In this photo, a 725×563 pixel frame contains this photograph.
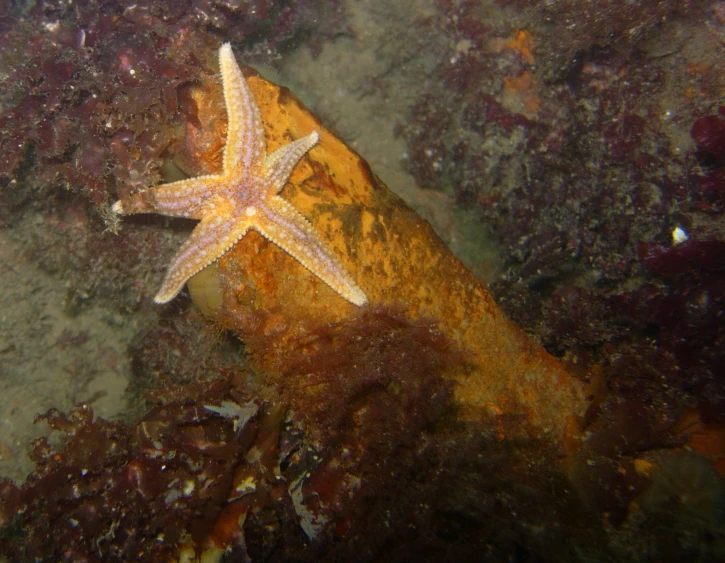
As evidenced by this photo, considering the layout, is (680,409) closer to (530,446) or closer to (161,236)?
(530,446)

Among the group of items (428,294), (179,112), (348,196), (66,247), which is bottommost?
(66,247)

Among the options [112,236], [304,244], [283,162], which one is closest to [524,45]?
[283,162]

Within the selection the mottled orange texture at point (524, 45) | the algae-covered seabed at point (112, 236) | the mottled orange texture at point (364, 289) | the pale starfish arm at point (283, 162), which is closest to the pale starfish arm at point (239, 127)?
the pale starfish arm at point (283, 162)

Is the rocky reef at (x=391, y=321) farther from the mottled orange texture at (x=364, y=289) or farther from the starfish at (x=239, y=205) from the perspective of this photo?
the starfish at (x=239, y=205)

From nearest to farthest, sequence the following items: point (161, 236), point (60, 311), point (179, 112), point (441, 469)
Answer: point (441, 469)
point (179, 112)
point (161, 236)
point (60, 311)

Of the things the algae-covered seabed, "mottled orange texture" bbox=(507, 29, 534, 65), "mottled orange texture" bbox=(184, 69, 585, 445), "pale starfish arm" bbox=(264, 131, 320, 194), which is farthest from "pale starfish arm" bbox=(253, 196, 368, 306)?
"mottled orange texture" bbox=(507, 29, 534, 65)

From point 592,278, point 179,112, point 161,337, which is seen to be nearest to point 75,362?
point 161,337

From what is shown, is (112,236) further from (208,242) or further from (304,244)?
(304,244)
